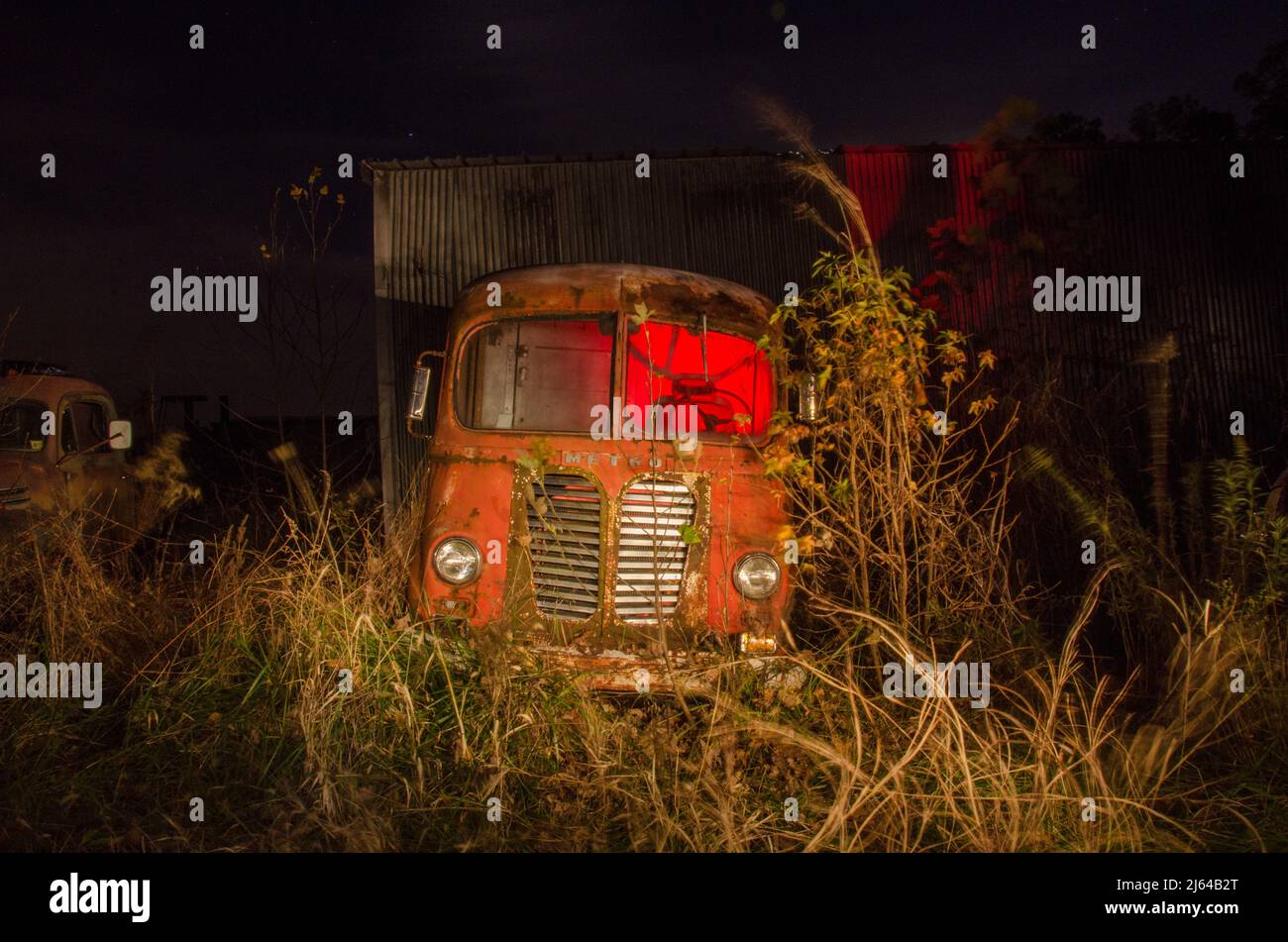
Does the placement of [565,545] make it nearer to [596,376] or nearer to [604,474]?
[604,474]

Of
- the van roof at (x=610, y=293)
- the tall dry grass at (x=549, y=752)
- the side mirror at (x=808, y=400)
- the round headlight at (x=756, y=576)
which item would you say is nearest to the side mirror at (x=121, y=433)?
the tall dry grass at (x=549, y=752)

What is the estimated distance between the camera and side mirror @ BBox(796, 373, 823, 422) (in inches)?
191

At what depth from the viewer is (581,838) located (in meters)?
3.39

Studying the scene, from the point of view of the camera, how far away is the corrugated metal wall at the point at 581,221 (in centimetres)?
1027

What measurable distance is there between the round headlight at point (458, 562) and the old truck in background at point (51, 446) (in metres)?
3.34

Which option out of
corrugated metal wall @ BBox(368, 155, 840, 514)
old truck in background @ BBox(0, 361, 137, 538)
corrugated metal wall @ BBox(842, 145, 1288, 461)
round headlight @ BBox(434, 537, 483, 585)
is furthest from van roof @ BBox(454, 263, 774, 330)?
corrugated metal wall @ BBox(842, 145, 1288, 461)

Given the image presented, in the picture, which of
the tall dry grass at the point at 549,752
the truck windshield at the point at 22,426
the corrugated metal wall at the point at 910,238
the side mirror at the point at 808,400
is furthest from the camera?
the corrugated metal wall at the point at 910,238

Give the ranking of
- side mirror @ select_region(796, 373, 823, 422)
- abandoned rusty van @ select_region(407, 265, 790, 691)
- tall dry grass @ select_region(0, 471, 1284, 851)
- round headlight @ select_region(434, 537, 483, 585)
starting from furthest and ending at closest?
1. side mirror @ select_region(796, 373, 823, 422)
2. round headlight @ select_region(434, 537, 483, 585)
3. abandoned rusty van @ select_region(407, 265, 790, 691)
4. tall dry grass @ select_region(0, 471, 1284, 851)

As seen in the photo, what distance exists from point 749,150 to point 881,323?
6.77 meters

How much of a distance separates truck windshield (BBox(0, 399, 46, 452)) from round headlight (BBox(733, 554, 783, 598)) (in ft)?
19.2

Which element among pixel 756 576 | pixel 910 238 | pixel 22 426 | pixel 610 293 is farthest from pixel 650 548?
pixel 910 238

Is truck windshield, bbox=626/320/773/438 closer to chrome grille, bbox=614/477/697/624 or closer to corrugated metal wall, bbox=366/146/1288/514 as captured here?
chrome grille, bbox=614/477/697/624

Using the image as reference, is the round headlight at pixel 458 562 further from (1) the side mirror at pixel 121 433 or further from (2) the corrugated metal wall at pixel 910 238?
(2) the corrugated metal wall at pixel 910 238
